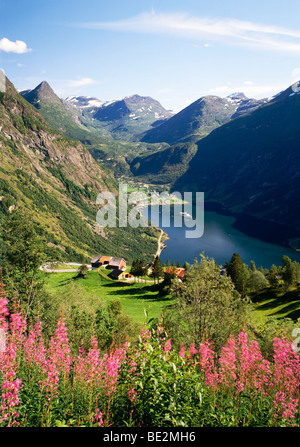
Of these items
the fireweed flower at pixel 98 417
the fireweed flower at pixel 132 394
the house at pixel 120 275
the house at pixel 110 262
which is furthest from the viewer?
the house at pixel 110 262

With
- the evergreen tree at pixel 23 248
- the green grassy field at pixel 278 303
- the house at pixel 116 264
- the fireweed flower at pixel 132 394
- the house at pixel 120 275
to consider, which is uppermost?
the evergreen tree at pixel 23 248

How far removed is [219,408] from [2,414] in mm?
5536

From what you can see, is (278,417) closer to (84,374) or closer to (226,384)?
(226,384)

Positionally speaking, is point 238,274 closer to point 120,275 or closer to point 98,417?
point 120,275

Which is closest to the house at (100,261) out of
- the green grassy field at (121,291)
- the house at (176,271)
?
the green grassy field at (121,291)

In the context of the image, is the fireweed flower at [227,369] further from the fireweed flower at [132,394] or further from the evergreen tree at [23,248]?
the evergreen tree at [23,248]

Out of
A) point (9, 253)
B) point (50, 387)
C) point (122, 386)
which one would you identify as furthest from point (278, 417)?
point (9, 253)

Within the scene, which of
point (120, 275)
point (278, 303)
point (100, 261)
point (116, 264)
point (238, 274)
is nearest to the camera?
point (278, 303)

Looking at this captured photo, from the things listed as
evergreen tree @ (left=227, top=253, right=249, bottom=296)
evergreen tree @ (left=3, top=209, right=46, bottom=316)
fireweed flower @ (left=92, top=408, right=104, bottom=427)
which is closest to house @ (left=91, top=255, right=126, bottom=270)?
evergreen tree @ (left=227, top=253, right=249, bottom=296)

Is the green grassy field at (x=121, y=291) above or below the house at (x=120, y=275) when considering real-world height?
below

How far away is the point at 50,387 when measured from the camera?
286 inches

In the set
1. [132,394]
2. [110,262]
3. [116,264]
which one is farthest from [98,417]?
[110,262]

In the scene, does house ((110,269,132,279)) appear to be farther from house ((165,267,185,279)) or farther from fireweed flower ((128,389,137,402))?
fireweed flower ((128,389,137,402))
